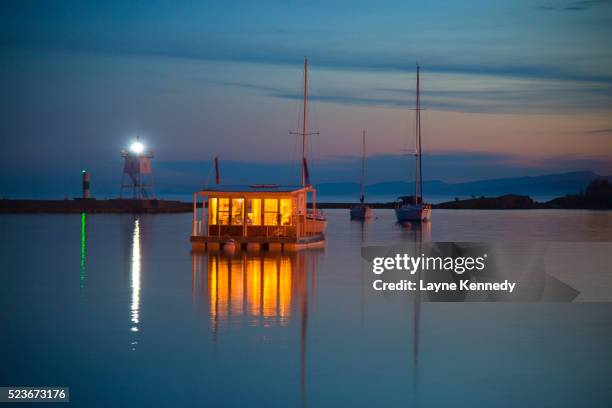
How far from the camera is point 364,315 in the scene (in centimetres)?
1633

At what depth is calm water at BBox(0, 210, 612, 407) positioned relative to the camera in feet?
34.3

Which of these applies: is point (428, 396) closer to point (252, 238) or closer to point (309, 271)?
point (309, 271)

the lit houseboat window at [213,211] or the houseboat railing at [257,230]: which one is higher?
the lit houseboat window at [213,211]

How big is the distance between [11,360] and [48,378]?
129 centimetres

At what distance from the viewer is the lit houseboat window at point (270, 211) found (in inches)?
1264

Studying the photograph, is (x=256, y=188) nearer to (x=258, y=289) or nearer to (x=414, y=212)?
(x=258, y=289)

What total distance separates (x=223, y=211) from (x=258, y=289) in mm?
12974

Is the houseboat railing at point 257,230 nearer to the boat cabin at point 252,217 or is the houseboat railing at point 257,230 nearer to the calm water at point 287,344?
the boat cabin at point 252,217

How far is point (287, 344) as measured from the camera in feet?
43.0

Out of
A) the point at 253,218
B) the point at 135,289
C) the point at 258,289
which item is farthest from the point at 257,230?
the point at 258,289

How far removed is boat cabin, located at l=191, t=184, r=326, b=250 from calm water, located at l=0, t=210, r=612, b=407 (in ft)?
29.3

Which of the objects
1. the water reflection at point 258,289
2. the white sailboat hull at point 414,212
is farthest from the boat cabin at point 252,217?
the white sailboat hull at point 414,212

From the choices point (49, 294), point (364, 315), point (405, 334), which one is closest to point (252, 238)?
point (49, 294)

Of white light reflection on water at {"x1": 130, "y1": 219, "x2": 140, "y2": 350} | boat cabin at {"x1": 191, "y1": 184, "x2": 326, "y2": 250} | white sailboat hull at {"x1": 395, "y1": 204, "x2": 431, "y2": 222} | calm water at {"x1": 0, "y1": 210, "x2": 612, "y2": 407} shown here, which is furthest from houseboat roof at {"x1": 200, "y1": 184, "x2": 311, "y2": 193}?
white sailboat hull at {"x1": 395, "y1": 204, "x2": 431, "y2": 222}
